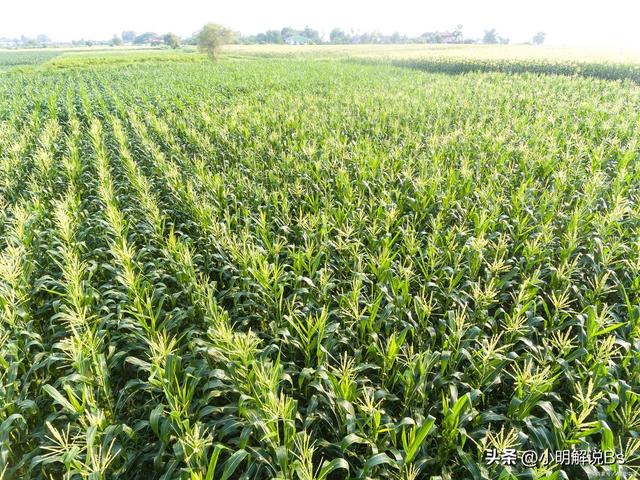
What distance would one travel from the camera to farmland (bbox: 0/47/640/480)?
2324 mm

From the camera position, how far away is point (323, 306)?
3.56 m

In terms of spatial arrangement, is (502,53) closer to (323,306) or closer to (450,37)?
(323,306)

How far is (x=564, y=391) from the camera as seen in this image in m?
2.79

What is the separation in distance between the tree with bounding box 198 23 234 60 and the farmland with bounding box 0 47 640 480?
130 ft

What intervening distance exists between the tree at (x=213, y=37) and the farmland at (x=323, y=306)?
39.5 metres

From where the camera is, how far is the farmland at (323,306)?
91.5 inches

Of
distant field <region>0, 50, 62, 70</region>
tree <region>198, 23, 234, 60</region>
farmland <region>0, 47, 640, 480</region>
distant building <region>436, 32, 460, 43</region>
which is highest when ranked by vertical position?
distant building <region>436, 32, 460, 43</region>

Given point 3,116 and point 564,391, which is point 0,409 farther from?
point 3,116

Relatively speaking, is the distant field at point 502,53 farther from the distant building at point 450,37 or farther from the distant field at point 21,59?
the distant building at point 450,37

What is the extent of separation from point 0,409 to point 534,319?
400cm

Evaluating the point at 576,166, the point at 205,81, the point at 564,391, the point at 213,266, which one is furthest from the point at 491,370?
the point at 205,81

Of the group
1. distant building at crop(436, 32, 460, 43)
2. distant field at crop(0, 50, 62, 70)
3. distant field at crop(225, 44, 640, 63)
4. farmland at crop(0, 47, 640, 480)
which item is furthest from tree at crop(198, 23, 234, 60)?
distant building at crop(436, 32, 460, 43)

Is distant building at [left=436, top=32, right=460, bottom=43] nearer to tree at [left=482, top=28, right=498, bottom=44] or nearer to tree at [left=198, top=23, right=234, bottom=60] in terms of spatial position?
tree at [left=482, top=28, right=498, bottom=44]

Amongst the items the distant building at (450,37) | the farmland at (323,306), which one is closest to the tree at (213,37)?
the farmland at (323,306)
